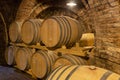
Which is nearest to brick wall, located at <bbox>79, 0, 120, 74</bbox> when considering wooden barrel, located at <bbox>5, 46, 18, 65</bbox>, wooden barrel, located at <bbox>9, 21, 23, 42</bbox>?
wooden barrel, located at <bbox>9, 21, 23, 42</bbox>

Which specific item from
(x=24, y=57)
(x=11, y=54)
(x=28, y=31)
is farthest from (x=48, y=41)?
(x=11, y=54)

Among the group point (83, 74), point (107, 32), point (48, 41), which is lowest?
point (83, 74)

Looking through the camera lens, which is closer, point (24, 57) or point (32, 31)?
point (32, 31)

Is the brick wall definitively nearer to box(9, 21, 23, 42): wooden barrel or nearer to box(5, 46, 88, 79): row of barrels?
box(5, 46, 88, 79): row of barrels

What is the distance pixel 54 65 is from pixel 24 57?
1896 millimetres

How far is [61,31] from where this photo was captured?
4.11 metres

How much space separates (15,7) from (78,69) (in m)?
5.92

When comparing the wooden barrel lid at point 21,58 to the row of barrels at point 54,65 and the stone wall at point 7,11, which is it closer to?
the row of barrels at point 54,65

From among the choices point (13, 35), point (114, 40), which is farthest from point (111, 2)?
point (13, 35)

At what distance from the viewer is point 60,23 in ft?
13.5

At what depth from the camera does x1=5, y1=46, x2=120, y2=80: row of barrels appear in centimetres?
210

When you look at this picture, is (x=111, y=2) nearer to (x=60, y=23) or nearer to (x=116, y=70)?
(x=116, y=70)

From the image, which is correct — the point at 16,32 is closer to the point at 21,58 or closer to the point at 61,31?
the point at 21,58

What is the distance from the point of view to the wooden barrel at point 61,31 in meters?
4.12
